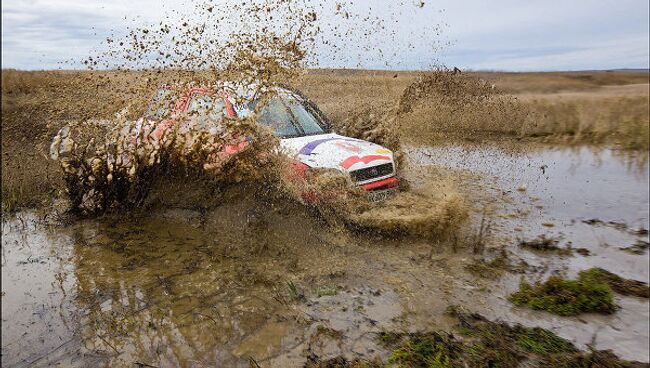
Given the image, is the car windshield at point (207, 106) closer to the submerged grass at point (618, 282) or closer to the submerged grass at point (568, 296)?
the submerged grass at point (568, 296)

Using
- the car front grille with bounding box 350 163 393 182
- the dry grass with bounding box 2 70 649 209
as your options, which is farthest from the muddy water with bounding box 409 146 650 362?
the car front grille with bounding box 350 163 393 182

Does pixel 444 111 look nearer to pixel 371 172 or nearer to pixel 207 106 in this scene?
pixel 371 172

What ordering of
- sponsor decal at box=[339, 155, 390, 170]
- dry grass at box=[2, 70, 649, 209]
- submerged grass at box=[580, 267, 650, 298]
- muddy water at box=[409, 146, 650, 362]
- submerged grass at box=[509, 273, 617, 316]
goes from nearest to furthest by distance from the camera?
muddy water at box=[409, 146, 650, 362]
submerged grass at box=[509, 273, 617, 316]
submerged grass at box=[580, 267, 650, 298]
sponsor decal at box=[339, 155, 390, 170]
dry grass at box=[2, 70, 649, 209]

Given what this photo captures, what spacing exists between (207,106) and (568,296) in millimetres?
5154

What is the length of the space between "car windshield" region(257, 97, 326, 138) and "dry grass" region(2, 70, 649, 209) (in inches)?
21.8

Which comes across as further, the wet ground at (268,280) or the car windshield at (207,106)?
the car windshield at (207,106)

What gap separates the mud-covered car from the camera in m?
5.84

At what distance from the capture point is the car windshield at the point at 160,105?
668 centimetres

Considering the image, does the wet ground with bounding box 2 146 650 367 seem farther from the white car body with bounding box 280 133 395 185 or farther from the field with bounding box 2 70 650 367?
the white car body with bounding box 280 133 395 185

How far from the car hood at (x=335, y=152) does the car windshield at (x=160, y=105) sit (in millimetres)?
1951

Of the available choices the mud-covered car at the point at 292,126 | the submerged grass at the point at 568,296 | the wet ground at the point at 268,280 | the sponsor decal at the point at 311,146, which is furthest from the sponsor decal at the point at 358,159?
the submerged grass at the point at 568,296

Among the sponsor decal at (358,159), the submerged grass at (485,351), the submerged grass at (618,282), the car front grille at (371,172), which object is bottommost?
the submerged grass at (618,282)

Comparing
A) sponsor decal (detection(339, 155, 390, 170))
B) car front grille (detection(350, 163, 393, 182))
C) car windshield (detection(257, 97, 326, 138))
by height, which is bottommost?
car front grille (detection(350, 163, 393, 182))

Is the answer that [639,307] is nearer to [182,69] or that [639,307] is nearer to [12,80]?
[12,80]
